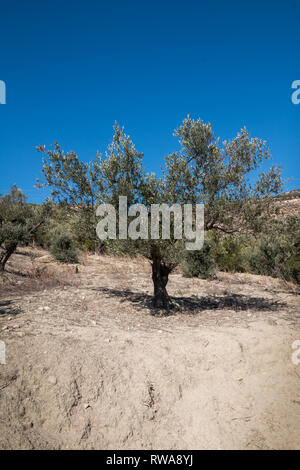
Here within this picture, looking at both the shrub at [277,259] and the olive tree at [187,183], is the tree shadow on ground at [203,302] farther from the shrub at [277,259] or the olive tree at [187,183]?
the shrub at [277,259]

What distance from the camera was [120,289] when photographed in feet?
44.3

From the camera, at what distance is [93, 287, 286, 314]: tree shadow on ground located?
10617 mm

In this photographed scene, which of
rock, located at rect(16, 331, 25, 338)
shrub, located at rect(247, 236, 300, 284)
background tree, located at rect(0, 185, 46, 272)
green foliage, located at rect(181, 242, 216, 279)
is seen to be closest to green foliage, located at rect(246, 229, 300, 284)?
shrub, located at rect(247, 236, 300, 284)

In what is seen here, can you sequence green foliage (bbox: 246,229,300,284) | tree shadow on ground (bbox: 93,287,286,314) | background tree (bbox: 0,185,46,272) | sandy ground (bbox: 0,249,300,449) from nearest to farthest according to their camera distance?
sandy ground (bbox: 0,249,300,449) → tree shadow on ground (bbox: 93,287,286,314) → background tree (bbox: 0,185,46,272) → green foliage (bbox: 246,229,300,284)

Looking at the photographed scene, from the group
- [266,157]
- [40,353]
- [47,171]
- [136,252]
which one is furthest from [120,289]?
[266,157]

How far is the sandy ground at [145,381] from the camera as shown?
4430mm

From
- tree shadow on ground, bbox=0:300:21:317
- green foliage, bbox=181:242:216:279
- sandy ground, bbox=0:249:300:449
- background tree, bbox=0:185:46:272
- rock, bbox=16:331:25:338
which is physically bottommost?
sandy ground, bbox=0:249:300:449

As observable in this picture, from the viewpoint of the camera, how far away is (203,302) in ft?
39.2

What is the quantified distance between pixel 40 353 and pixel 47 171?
6837 millimetres

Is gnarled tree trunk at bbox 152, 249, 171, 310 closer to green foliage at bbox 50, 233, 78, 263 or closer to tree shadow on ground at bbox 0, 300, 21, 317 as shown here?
tree shadow on ground at bbox 0, 300, 21, 317

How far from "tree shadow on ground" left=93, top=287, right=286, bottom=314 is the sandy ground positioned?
168 centimetres

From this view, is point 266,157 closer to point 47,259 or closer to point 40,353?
point 40,353

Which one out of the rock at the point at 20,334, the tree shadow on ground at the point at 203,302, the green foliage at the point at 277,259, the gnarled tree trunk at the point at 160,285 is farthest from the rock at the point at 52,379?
the green foliage at the point at 277,259

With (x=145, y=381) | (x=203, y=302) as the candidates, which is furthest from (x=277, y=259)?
(x=145, y=381)
